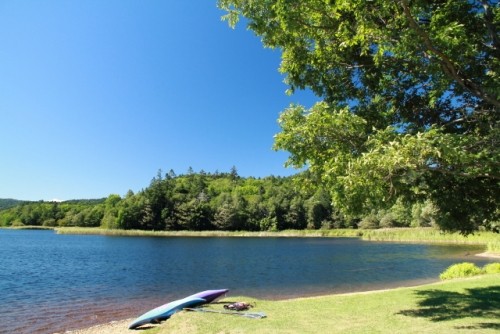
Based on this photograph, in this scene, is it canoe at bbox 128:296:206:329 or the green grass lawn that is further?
canoe at bbox 128:296:206:329

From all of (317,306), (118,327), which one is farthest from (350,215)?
(118,327)

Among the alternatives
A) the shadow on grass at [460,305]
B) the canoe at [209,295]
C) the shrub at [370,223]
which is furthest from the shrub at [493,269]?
the shrub at [370,223]

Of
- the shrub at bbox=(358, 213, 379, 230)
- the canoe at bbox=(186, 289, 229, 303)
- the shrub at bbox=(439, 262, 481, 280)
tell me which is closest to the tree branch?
the canoe at bbox=(186, 289, 229, 303)

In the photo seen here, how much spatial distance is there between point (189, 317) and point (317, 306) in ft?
15.7

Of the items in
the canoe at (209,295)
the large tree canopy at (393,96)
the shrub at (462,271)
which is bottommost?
the canoe at (209,295)

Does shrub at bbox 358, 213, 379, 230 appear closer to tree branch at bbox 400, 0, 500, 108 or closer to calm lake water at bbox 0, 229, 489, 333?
calm lake water at bbox 0, 229, 489, 333

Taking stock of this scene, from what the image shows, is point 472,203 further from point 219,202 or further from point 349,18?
point 219,202

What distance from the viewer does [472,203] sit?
10.0 metres

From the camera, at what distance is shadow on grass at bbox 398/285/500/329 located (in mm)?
10945

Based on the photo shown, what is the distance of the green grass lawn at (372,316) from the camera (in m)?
10.1

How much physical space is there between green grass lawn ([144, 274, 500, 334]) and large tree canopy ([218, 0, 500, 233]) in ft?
9.27

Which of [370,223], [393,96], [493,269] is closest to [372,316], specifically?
[393,96]

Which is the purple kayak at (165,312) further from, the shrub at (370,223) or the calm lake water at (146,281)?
the shrub at (370,223)

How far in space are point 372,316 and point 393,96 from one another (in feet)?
22.2
